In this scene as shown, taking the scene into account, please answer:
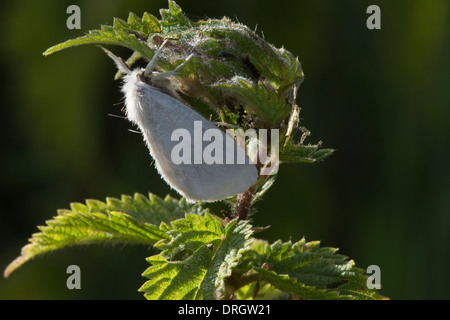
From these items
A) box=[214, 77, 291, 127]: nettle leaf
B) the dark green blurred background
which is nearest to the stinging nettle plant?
box=[214, 77, 291, 127]: nettle leaf

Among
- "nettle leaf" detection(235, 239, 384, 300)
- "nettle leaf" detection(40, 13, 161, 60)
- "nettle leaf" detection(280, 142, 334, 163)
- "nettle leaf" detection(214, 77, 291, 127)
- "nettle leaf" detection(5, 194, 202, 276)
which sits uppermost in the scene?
"nettle leaf" detection(40, 13, 161, 60)

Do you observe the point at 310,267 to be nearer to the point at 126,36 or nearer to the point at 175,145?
the point at 175,145

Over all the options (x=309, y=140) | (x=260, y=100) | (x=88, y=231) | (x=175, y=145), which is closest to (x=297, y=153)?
(x=260, y=100)

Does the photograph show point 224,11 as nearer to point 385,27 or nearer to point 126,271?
point 385,27

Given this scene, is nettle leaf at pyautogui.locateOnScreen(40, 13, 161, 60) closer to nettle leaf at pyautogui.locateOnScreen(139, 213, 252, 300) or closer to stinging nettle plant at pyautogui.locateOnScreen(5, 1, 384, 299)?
stinging nettle plant at pyautogui.locateOnScreen(5, 1, 384, 299)

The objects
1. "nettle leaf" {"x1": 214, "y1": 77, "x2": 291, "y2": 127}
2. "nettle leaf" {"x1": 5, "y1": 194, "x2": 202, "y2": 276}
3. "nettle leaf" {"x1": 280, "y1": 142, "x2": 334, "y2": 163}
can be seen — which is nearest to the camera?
"nettle leaf" {"x1": 214, "y1": 77, "x2": 291, "y2": 127}

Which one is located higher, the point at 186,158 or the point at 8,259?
the point at 186,158
